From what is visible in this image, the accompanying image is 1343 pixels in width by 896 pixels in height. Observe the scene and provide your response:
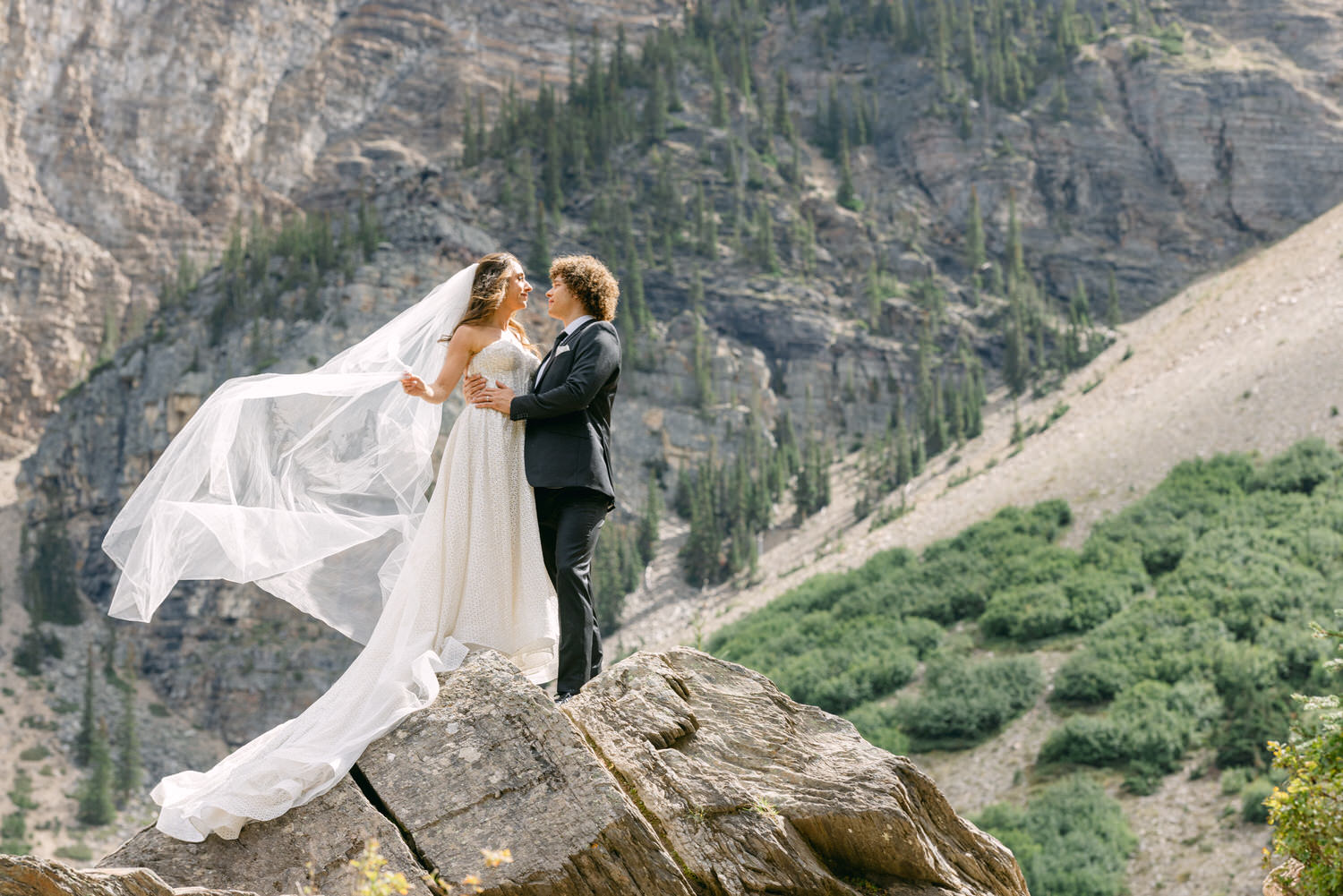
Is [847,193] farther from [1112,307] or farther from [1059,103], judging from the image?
[1112,307]

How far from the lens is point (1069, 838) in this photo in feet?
75.9

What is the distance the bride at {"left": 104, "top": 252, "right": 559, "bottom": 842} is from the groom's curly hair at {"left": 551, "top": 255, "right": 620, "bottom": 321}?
36cm

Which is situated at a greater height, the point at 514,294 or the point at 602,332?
the point at 514,294

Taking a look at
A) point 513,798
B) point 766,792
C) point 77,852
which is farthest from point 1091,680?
point 77,852

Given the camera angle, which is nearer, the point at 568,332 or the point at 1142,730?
the point at 568,332

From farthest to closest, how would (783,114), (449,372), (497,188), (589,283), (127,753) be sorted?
(783,114) → (497,188) → (127,753) → (449,372) → (589,283)

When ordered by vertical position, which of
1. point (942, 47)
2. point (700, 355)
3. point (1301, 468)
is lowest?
point (700, 355)

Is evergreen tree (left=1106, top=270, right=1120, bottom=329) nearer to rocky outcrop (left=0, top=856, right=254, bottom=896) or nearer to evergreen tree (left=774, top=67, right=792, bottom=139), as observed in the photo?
evergreen tree (left=774, top=67, right=792, bottom=139)

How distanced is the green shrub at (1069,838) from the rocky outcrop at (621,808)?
17.8 m

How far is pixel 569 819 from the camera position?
4988 millimetres

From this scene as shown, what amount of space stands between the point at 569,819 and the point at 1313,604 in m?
31.1

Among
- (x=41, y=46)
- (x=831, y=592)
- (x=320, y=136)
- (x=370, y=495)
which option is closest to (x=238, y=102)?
(x=320, y=136)

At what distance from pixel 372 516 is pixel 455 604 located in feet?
2.52

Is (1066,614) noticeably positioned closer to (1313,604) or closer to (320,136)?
(1313,604)
